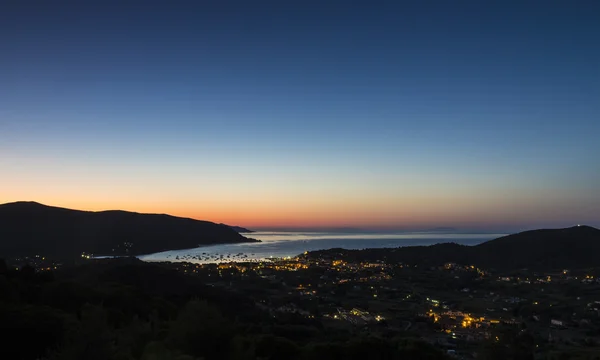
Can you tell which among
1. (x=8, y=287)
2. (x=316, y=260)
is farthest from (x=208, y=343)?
(x=316, y=260)

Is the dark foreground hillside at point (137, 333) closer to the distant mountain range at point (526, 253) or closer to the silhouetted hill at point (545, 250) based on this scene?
the distant mountain range at point (526, 253)


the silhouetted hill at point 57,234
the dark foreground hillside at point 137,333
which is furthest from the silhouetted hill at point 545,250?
the silhouetted hill at point 57,234

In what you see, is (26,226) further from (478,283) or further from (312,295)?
(478,283)

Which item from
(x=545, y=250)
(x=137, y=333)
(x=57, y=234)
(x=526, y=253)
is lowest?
(x=526, y=253)

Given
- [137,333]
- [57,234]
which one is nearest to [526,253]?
[137,333]

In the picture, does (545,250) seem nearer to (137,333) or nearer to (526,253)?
(526,253)

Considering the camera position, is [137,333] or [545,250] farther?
[545,250]
